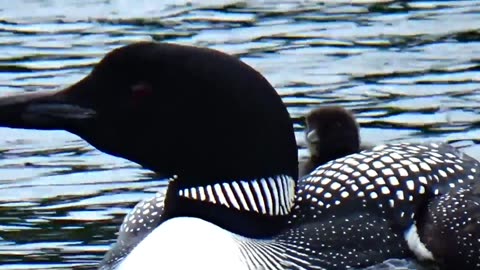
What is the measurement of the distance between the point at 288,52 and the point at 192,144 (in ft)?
17.2

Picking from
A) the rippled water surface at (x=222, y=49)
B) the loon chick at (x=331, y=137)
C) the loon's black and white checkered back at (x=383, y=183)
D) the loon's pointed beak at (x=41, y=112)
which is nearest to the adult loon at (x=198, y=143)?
the loon's pointed beak at (x=41, y=112)

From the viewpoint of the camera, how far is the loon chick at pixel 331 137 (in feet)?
29.8

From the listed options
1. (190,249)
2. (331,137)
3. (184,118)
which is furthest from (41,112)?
(331,137)

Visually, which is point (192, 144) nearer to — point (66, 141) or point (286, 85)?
point (66, 141)

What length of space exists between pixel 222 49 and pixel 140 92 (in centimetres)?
525

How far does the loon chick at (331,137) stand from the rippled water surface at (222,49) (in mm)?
706

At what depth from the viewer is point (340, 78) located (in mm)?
11086

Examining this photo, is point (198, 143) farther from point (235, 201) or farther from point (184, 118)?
point (235, 201)

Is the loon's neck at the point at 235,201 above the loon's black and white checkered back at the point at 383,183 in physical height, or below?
above

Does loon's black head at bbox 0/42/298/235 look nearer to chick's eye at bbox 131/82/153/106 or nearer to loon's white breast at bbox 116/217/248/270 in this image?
chick's eye at bbox 131/82/153/106

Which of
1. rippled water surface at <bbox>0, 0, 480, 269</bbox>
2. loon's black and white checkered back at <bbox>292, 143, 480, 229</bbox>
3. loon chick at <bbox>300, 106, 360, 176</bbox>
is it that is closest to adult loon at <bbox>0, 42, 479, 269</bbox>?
loon's black and white checkered back at <bbox>292, 143, 480, 229</bbox>

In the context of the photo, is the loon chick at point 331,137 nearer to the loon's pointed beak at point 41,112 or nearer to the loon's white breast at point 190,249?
the loon's white breast at point 190,249

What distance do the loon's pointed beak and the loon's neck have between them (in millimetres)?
502

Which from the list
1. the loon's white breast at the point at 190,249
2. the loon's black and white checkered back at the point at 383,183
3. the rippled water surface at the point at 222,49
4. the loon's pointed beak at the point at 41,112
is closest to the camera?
the loon's pointed beak at the point at 41,112
